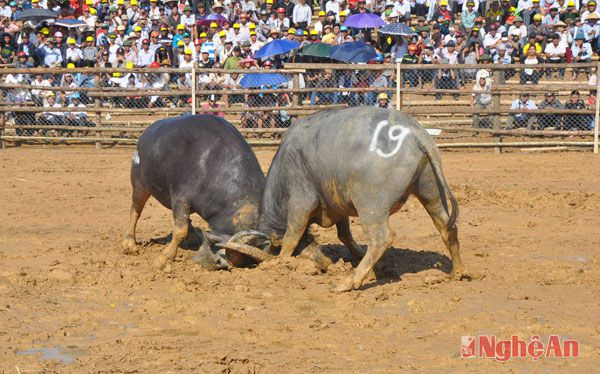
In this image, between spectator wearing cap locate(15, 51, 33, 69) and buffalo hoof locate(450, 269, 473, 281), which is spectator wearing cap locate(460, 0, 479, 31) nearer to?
spectator wearing cap locate(15, 51, 33, 69)

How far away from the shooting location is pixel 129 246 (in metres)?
9.88

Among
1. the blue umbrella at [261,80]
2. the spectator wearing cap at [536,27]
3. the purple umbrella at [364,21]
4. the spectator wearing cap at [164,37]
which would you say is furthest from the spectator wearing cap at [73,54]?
the spectator wearing cap at [536,27]

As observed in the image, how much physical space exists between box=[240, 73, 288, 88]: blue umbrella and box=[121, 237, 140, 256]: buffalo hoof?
342 inches

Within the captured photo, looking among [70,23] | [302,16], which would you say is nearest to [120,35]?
[70,23]

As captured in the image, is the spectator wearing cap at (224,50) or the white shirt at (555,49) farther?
the spectator wearing cap at (224,50)

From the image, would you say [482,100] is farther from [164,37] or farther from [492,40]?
[164,37]

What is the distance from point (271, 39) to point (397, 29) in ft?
8.98

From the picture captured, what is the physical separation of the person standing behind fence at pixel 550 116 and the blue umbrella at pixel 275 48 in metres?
5.16

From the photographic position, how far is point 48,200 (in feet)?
42.7

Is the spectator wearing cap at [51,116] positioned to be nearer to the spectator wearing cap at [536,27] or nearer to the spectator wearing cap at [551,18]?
the spectator wearing cap at [536,27]

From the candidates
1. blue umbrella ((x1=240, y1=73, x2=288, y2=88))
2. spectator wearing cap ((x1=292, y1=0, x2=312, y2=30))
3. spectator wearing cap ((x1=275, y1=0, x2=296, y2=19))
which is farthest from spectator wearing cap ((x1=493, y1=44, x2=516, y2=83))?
spectator wearing cap ((x1=275, y1=0, x2=296, y2=19))

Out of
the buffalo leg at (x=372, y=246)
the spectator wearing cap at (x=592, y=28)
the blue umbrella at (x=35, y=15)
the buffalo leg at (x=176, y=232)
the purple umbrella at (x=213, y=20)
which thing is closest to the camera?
the buffalo leg at (x=372, y=246)

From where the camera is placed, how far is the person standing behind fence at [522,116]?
17969mm

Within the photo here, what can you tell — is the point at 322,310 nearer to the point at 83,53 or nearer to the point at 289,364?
the point at 289,364
